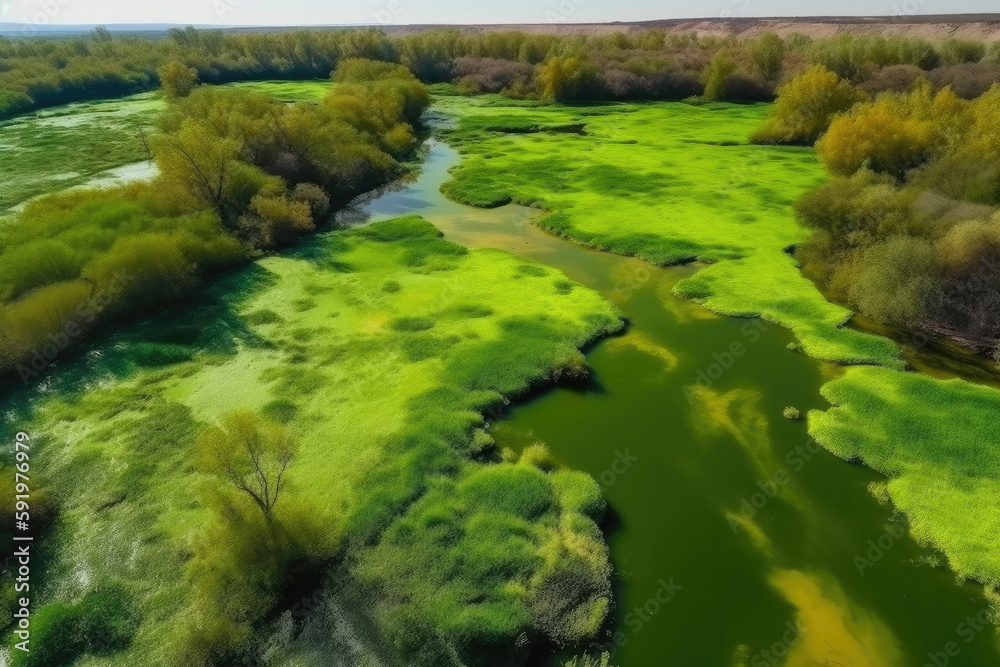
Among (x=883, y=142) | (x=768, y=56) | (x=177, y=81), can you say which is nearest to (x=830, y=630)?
(x=883, y=142)

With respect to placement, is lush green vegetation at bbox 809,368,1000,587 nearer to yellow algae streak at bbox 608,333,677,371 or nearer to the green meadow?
yellow algae streak at bbox 608,333,677,371

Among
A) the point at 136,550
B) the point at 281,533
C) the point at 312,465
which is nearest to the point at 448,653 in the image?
the point at 281,533

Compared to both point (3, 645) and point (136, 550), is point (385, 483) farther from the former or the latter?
point (3, 645)

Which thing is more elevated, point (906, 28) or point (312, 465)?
point (906, 28)

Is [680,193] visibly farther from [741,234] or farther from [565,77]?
[565,77]

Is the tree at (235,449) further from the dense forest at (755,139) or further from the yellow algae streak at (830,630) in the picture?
the yellow algae streak at (830,630)
